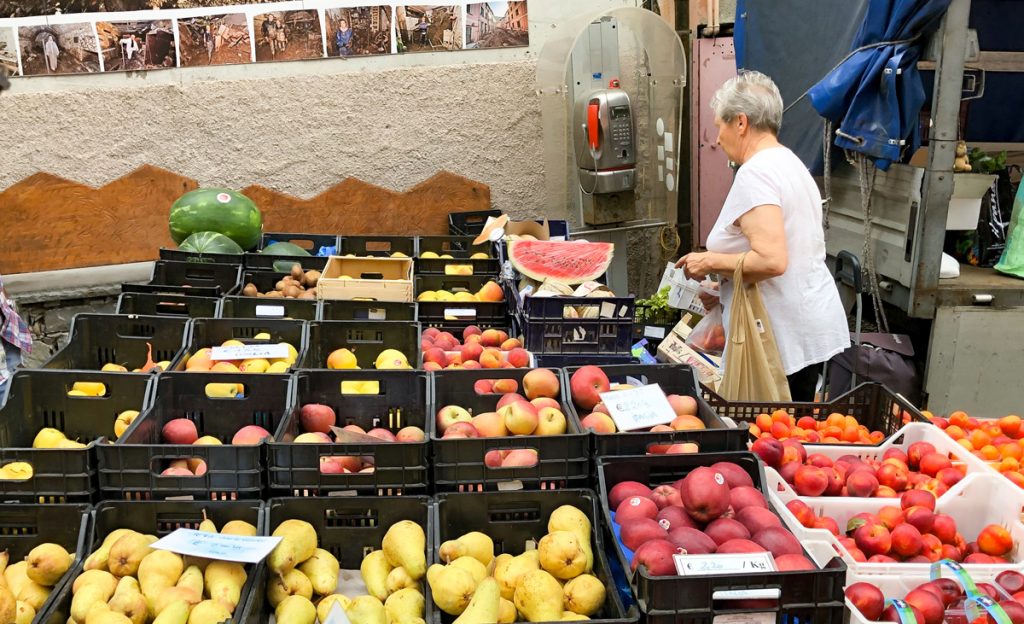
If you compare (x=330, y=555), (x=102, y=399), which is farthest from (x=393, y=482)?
(x=102, y=399)

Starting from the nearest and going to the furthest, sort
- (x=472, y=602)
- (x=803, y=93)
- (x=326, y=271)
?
1. (x=472, y=602)
2. (x=326, y=271)
3. (x=803, y=93)

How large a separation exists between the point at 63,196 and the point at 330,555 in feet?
17.7

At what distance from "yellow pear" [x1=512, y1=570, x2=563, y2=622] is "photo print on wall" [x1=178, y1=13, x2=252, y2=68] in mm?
5599

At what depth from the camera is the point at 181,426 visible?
8.58 ft

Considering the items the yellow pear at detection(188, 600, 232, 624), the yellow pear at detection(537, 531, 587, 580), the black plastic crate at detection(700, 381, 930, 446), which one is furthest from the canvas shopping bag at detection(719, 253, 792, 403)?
the yellow pear at detection(188, 600, 232, 624)

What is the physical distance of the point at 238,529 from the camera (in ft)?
6.81

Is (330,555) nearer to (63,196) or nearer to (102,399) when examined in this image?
(102,399)

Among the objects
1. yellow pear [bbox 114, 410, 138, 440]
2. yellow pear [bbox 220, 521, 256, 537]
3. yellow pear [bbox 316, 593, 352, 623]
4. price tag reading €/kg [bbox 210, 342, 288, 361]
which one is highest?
price tag reading €/kg [bbox 210, 342, 288, 361]

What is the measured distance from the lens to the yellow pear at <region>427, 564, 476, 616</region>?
1841 millimetres

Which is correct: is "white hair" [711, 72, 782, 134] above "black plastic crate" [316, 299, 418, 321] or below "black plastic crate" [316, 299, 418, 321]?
above

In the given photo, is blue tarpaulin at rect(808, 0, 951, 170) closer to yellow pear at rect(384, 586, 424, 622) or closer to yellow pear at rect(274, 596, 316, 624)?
yellow pear at rect(384, 586, 424, 622)

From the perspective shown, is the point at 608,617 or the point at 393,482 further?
the point at 393,482

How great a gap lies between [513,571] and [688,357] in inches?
96.7

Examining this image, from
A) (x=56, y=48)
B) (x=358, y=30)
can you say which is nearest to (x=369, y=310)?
(x=358, y=30)
